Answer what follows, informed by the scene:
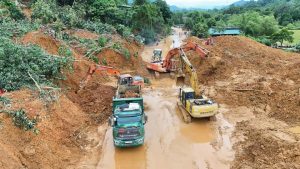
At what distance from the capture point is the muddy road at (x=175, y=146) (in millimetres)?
16734

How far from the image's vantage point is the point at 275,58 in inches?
1280

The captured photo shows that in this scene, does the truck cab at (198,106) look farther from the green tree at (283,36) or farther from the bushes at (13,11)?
the green tree at (283,36)

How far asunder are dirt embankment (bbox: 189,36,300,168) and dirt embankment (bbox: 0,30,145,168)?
8.16 meters

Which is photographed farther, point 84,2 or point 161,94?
point 84,2

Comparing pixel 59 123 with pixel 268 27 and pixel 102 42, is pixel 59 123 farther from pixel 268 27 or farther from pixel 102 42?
pixel 268 27

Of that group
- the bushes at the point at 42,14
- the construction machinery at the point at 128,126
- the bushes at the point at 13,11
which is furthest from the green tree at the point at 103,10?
the construction machinery at the point at 128,126

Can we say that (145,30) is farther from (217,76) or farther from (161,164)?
(161,164)

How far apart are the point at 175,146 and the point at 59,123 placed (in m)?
6.46

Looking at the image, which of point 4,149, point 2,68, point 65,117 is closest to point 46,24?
point 2,68

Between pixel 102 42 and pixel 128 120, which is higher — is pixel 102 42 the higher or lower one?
the higher one

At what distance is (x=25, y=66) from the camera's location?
21.3 metres

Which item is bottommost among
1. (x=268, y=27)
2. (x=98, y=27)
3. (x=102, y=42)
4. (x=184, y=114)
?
(x=184, y=114)

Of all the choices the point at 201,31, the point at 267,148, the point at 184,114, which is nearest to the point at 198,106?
the point at 184,114

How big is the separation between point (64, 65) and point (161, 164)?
11.0 metres
